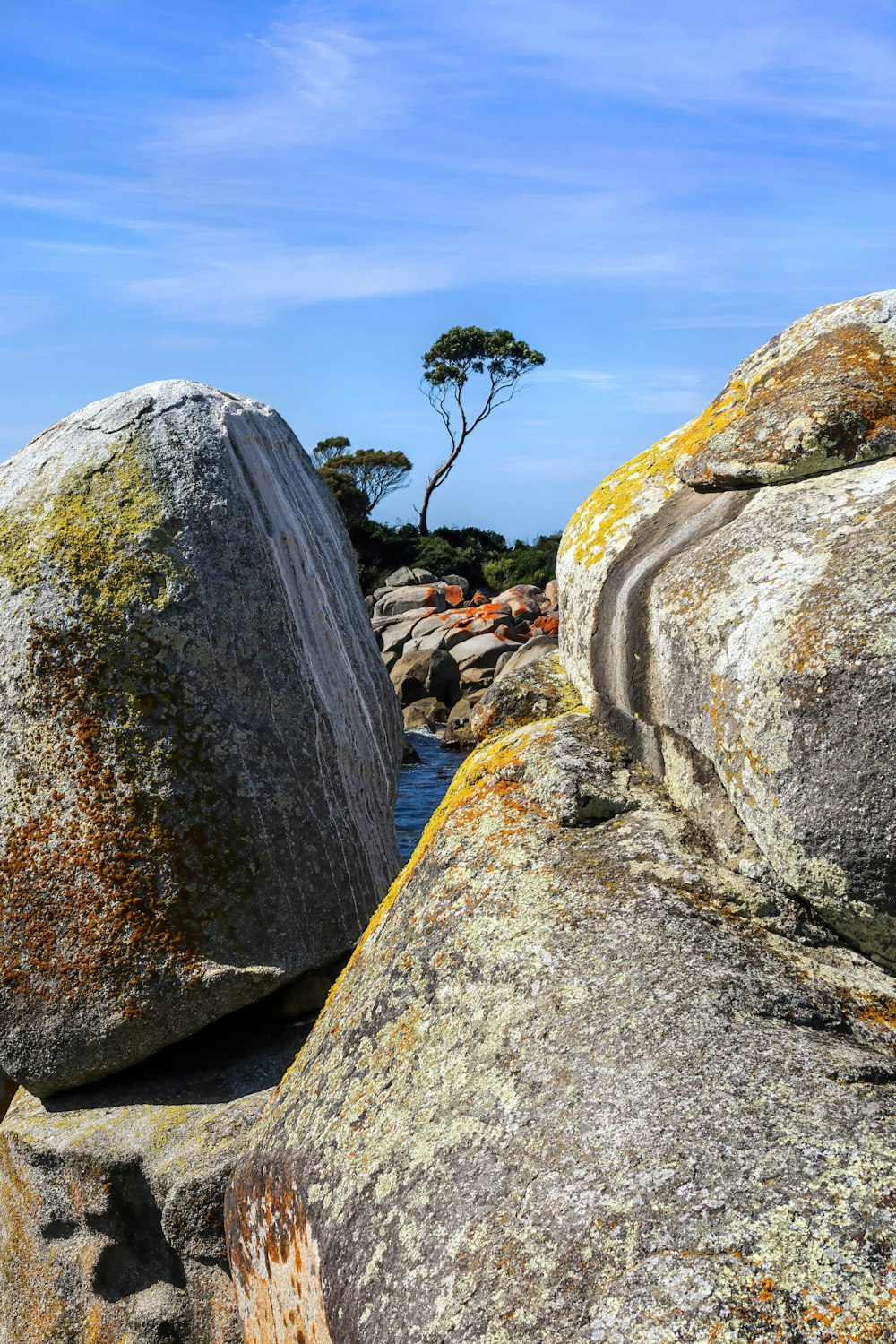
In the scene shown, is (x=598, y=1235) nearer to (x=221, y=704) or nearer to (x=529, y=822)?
(x=529, y=822)

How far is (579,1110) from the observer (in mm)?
2545

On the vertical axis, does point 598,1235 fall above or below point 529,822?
below

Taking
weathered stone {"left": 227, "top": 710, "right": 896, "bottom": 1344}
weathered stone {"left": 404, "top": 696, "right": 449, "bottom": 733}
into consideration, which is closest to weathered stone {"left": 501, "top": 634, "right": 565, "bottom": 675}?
weathered stone {"left": 404, "top": 696, "right": 449, "bottom": 733}

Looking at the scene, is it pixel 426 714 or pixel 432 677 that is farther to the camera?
pixel 432 677

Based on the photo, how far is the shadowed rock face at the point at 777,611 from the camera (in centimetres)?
261

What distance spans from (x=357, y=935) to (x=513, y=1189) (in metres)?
2.36

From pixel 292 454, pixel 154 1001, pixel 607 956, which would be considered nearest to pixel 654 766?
pixel 607 956

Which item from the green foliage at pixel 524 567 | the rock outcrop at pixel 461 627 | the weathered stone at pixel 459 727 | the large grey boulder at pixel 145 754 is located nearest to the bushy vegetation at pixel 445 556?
the green foliage at pixel 524 567

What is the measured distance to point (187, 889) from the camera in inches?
174

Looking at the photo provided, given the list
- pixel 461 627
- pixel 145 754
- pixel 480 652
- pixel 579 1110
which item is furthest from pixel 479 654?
pixel 579 1110

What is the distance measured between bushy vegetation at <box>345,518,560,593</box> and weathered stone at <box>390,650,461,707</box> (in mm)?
16385

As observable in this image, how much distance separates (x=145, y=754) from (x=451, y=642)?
2647cm

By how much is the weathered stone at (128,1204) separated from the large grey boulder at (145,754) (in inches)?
8.4

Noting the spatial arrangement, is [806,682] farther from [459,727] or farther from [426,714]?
[426,714]
